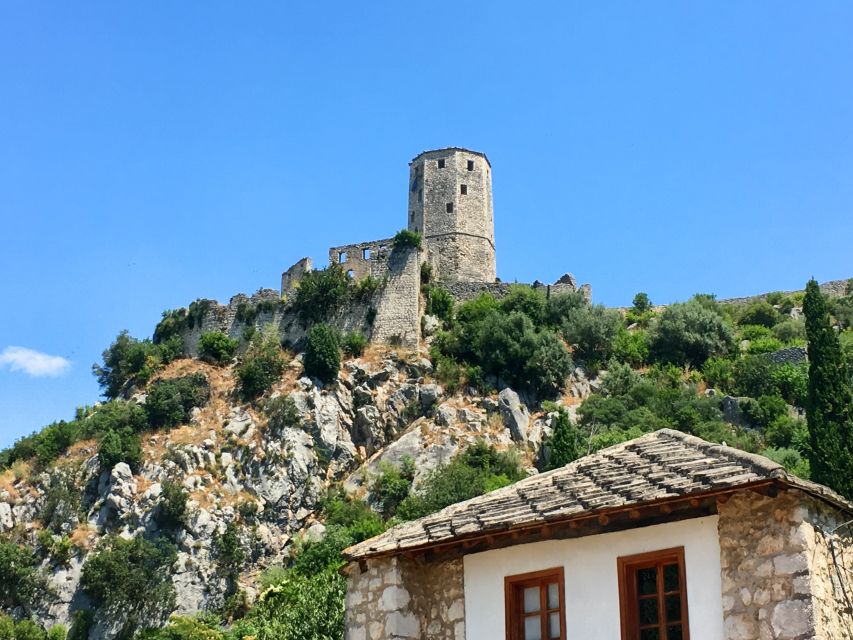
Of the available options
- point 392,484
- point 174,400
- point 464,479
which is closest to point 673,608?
point 464,479

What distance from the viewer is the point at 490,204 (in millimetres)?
62625

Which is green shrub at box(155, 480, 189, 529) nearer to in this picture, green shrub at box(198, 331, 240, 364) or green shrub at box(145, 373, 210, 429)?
green shrub at box(145, 373, 210, 429)

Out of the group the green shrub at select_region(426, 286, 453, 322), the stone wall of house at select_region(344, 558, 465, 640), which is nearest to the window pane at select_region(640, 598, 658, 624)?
the stone wall of house at select_region(344, 558, 465, 640)

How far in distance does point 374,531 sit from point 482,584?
2743cm

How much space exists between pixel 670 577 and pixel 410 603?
290 cm

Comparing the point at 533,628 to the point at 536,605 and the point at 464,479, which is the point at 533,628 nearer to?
the point at 536,605

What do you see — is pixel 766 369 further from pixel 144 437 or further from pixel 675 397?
pixel 144 437

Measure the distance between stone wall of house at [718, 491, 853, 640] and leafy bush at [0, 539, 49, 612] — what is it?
115ft

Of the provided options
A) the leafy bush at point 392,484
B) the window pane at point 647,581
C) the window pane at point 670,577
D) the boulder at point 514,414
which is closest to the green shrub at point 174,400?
the leafy bush at point 392,484

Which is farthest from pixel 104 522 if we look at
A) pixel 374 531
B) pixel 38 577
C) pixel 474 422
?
pixel 474 422

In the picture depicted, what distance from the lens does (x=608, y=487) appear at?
425 inches

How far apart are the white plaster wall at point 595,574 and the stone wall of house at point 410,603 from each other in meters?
0.20

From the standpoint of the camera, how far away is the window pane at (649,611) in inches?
400

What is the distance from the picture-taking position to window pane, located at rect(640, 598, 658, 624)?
1016cm
